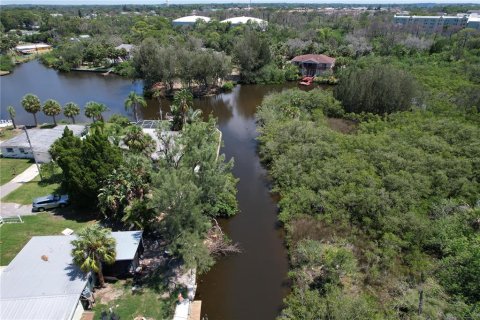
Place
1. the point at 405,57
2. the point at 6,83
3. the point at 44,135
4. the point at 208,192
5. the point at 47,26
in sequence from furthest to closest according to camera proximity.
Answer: the point at 47,26 < the point at 405,57 < the point at 6,83 < the point at 44,135 < the point at 208,192

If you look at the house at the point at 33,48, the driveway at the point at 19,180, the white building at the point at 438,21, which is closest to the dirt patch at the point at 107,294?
the driveway at the point at 19,180

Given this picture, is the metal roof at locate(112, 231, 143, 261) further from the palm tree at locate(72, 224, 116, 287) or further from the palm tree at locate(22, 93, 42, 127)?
the palm tree at locate(22, 93, 42, 127)

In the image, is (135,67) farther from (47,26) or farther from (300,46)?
(47,26)

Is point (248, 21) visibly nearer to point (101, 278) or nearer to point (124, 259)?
point (124, 259)

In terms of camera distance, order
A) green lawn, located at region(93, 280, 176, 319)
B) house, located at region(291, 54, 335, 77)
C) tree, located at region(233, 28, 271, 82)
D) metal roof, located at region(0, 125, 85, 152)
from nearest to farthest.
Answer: green lawn, located at region(93, 280, 176, 319)
metal roof, located at region(0, 125, 85, 152)
tree, located at region(233, 28, 271, 82)
house, located at region(291, 54, 335, 77)

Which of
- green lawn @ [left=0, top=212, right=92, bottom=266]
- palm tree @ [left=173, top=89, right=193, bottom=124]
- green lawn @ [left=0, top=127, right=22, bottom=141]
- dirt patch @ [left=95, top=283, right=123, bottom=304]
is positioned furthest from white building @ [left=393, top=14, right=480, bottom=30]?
dirt patch @ [left=95, top=283, right=123, bottom=304]

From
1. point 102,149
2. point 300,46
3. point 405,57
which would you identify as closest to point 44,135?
point 102,149

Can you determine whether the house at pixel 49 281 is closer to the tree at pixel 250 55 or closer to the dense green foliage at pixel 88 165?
the dense green foliage at pixel 88 165

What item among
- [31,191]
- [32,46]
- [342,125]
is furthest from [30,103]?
[32,46]
